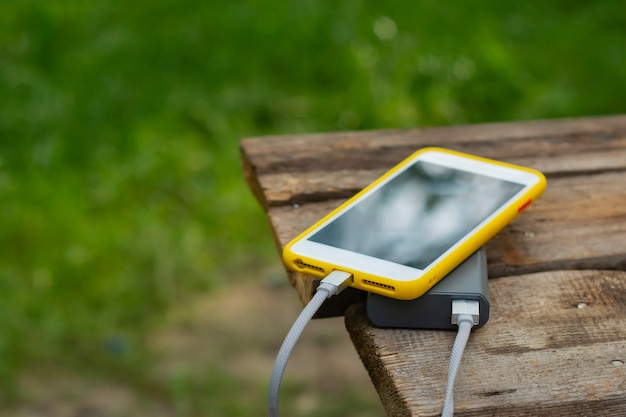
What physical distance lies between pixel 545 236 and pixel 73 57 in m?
2.02

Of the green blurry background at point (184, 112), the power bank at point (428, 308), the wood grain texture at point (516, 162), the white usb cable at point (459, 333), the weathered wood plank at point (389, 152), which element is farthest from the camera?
the green blurry background at point (184, 112)

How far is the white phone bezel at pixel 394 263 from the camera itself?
0.81m

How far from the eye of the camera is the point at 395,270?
810mm

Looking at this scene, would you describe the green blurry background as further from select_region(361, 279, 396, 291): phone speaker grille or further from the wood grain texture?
select_region(361, 279, 396, 291): phone speaker grille

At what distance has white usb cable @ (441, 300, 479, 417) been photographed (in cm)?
70

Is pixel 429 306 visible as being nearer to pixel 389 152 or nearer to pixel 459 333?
pixel 459 333

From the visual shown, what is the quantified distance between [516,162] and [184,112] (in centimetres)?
158

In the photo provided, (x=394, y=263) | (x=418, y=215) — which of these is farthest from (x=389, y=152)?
(x=394, y=263)

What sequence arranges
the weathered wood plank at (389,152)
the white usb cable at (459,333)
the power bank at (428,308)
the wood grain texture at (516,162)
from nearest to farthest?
the white usb cable at (459,333)
the power bank at (428,308)
the wood grain texture at (516,162)
the weathered wood plank at (389,152)

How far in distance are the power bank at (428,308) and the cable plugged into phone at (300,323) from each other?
33mm

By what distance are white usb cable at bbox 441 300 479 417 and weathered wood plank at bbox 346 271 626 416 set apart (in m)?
0.01

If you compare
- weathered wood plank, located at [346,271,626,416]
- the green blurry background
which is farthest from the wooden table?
the green blurry background

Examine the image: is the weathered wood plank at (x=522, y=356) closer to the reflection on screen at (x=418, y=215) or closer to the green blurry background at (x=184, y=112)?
the reflection on screen at (x=418, y=215)

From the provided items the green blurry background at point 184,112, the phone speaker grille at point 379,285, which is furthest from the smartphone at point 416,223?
the green blurry background at point 184,112
